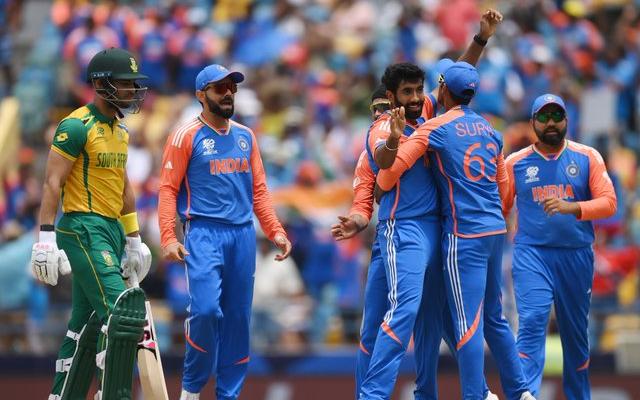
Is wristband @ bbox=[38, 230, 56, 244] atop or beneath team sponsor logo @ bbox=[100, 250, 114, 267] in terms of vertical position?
atop

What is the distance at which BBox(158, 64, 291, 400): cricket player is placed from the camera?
10.7 m

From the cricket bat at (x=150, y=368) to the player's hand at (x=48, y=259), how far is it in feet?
2.30

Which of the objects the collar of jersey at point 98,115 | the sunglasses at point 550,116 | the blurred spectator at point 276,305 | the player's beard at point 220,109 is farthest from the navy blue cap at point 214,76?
the blurred spectator at point 276,305

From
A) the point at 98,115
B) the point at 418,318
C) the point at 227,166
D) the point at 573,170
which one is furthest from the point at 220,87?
the point at 573,170

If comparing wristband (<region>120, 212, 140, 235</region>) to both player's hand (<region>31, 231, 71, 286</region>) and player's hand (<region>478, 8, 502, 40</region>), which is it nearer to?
player's hand (<region>31, 231, 71, 286</region>)

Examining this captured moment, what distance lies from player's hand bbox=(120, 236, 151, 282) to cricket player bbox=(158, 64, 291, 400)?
33 cm

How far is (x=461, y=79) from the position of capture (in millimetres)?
10227

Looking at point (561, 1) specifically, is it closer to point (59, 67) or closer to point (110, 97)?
point (59, 67)

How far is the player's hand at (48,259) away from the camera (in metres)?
10.0

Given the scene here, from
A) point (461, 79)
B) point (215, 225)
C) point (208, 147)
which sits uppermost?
point (461, 79)

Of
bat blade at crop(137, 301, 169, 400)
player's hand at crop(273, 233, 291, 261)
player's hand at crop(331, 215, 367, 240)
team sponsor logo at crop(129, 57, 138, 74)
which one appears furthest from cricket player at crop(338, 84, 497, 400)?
team sponsor logo at crop(129, 57, 138, 74)

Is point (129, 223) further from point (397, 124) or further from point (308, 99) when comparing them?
point (308, 99)

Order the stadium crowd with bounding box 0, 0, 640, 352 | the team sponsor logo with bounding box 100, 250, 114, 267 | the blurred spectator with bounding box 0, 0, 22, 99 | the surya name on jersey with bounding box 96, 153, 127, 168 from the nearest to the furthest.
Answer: the team sponsor logo with bounding box 100, 250, 114, 267 → the surya name on jersey with bounding box 96, 153, 127, 168 → the stadium crowd with bounding box 0, 0, 640, 352 → the blurred spectator with bounding box 0, 0, 22, 99

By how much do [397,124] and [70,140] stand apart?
244 cm
